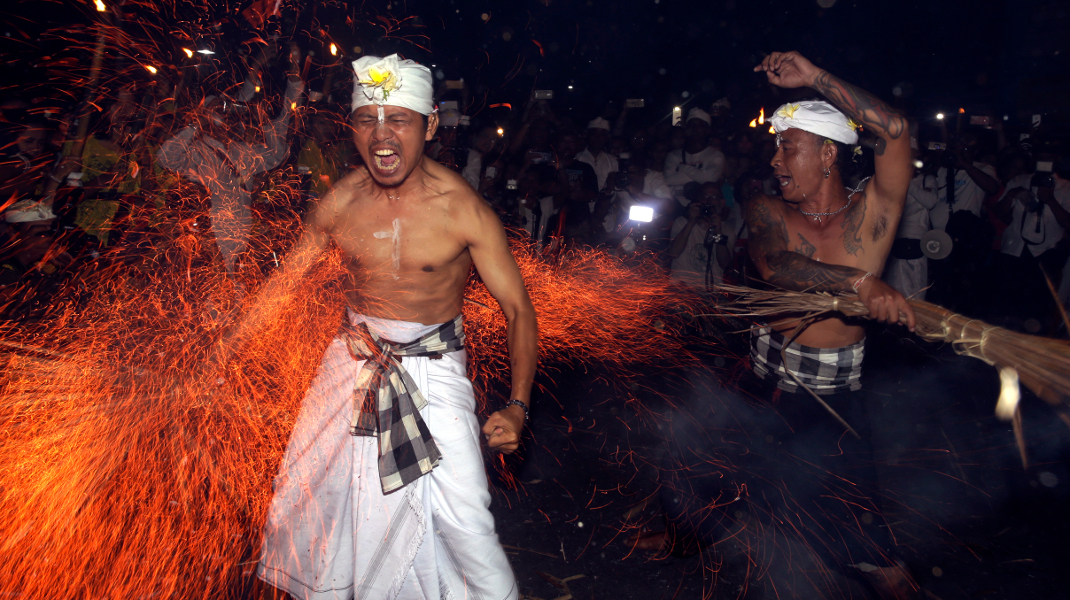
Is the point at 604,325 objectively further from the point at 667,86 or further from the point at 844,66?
the point at 844,66

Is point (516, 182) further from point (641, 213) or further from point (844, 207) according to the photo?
point (844, 207)

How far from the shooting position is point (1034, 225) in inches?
258

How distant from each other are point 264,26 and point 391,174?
13.6 feet

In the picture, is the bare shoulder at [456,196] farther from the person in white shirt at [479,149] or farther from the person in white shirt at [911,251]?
the person in white shirt at [911,251]

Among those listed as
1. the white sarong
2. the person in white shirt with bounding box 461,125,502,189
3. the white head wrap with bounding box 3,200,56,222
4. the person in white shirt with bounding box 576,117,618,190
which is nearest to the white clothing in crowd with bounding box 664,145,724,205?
the person in white shirt with bounding box 576,117,618,190

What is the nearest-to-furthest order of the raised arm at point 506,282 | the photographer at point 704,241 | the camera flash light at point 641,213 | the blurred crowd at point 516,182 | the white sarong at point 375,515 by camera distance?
the white sarong at point 375,515, the raised arm at point 506,282, the blurred crowd at point 516,182, the photographer at point 704,241, the camera flash light at point 641,213

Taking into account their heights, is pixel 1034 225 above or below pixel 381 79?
below

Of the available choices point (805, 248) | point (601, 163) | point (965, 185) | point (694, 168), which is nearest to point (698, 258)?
point (694, 168)

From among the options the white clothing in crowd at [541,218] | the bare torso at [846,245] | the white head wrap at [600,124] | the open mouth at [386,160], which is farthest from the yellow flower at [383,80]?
the white head wrap at [600,124]

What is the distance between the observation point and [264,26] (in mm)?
5711

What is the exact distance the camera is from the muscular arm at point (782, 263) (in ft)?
9.75

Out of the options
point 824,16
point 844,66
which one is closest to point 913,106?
point 844,66

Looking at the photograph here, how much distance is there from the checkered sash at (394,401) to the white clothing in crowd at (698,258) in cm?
428

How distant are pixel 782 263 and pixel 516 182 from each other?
4.03 m
